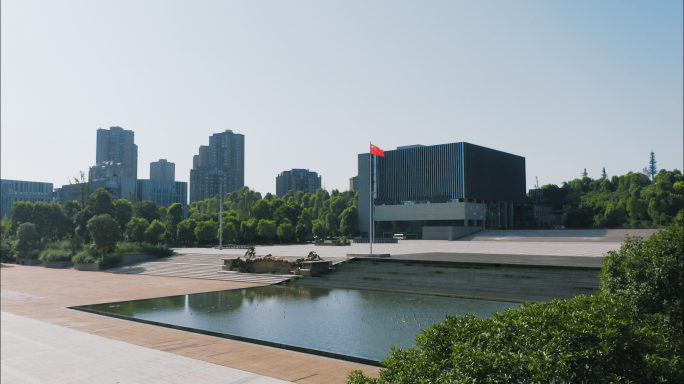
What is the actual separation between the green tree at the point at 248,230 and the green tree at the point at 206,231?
6.56m

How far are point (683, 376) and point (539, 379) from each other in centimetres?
132

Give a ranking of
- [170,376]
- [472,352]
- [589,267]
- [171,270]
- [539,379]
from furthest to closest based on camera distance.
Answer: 1. [171,270]
2. [589,267]
3. [170,376]
4. [472,352]
5. [539,379]

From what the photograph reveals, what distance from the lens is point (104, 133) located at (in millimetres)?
146125

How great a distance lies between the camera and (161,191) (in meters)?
122

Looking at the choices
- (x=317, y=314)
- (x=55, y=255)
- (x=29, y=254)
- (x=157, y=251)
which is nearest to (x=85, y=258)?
(x=55, y=255)

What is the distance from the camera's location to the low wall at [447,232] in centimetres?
6656

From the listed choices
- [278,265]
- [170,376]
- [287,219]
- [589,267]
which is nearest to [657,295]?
[170,376]

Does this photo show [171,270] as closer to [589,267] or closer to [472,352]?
[589,267]

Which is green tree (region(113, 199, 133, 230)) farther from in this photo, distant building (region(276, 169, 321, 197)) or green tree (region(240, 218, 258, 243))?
distant building (region(276, 169, 321, 197))

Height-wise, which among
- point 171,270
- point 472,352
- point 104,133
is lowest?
point 171,270

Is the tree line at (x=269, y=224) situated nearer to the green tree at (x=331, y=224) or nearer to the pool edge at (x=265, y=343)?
the green tree at (x=331, y=224)

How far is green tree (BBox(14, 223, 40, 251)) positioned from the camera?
3834cm

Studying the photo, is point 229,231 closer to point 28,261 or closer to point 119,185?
point 28,261

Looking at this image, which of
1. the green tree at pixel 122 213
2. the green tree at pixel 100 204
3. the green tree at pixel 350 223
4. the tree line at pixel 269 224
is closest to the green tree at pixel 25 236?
the green tree at pixel 100 204
